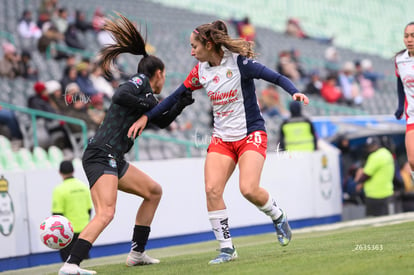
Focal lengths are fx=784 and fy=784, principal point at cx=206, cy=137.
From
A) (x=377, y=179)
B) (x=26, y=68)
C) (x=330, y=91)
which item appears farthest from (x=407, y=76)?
(x=330, y=91)

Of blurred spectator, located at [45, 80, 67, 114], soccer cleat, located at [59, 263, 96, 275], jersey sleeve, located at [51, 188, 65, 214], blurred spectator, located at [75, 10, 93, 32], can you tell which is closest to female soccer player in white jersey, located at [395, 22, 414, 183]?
soccer cleat, located at [59, 263, 96, 275]

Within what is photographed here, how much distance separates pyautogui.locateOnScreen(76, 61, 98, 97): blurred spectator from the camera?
16.5 metres

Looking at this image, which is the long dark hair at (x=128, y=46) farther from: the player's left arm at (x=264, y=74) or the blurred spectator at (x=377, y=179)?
the blurred spectator at (x=377, y=179)

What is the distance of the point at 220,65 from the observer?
786 centimetres

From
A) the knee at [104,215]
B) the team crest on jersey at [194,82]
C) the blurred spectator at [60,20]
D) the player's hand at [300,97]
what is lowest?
the knee at [104,215]

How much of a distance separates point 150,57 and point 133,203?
5661mm

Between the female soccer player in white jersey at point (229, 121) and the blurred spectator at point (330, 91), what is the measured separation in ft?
56.6

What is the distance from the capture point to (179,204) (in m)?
14.1

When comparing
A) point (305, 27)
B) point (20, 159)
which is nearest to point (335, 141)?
point (20, 159)

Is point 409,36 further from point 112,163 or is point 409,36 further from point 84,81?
point 84,81

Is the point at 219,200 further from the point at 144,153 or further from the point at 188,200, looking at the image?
the point at 144,153

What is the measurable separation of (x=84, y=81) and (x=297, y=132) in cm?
468

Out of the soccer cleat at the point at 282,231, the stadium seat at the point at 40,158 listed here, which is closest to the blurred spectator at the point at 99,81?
the stadium seat at the point at 40,158

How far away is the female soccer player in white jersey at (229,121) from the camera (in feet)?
25.1
